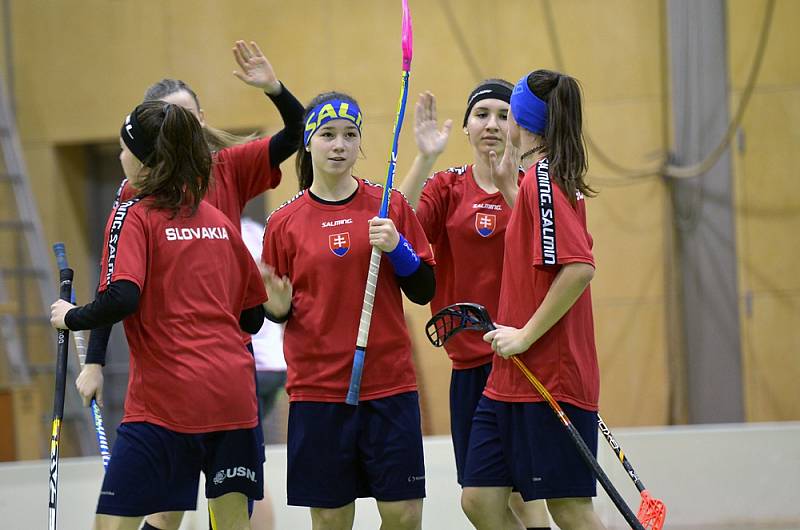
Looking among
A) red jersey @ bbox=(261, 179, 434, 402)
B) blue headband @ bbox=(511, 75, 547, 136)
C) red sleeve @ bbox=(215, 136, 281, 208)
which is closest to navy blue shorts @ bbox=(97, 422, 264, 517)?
red jersey @ bbox=(261, 179, 434, 402)

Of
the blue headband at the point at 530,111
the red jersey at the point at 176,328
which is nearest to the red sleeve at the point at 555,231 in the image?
the blue headband at the point at 530,111

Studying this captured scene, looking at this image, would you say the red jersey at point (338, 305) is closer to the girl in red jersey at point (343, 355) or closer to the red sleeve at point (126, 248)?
the girl in red jersey at point (343, 355)

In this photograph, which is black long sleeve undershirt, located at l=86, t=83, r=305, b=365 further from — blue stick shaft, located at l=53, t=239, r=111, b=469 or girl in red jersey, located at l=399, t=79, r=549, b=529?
blue stick shaft, located at l=53, t=239, r=111, b=469

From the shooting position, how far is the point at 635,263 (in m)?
6.61

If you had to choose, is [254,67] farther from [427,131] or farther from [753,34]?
[753,34]

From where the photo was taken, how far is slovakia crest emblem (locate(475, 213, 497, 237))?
10.9 feet

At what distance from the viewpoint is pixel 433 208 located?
3430mm

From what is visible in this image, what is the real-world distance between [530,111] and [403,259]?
1.65 ft

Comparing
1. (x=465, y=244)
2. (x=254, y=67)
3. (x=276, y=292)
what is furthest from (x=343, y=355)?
(x=254, y=67)

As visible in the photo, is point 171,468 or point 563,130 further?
point 563,130

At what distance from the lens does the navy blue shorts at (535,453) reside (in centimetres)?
273

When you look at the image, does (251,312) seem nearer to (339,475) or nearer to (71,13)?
(339,475)

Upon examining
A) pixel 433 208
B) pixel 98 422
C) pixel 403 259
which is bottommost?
pixel 98 422

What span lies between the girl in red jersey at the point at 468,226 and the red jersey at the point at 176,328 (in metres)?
0.86
